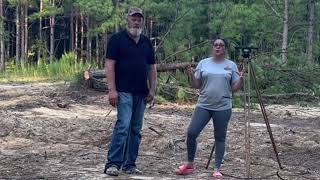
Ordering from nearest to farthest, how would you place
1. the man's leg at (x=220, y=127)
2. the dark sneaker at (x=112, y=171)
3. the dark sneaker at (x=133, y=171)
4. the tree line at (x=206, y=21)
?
the dark sneaker at (x=112, y=171) → the man's leg at (x=220, y=127) → the dark sneaker at (x=133, y=171) → the tree line at (x=206, y=21)

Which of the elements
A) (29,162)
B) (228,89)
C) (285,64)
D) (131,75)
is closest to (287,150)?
(228,89)

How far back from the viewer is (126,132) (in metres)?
6.36

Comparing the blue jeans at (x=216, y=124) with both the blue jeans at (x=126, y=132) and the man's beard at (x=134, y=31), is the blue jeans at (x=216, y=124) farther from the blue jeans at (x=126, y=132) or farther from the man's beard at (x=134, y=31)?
the man's beard at (x=134, y=31)

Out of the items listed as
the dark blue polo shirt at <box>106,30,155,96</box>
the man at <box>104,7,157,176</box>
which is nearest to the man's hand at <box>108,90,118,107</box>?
the man at <box>104,7,157,176</box>

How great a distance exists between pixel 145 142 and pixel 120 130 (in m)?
2.55

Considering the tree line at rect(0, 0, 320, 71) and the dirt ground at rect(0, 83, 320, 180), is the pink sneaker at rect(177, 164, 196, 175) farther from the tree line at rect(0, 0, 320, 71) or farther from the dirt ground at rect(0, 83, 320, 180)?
the tree line at rect(0, 0, 320, 71)

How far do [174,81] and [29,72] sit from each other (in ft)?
42.1

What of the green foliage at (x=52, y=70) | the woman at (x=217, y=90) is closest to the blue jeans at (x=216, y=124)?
the woman at (x=217, y=90)

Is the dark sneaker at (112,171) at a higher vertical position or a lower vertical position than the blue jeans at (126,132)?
lower

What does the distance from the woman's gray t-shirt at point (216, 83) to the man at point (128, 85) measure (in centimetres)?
65

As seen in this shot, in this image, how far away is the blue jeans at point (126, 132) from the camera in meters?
6.35

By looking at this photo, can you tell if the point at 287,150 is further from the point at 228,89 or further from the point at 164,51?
the point at 164,51

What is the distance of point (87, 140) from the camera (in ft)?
29.8

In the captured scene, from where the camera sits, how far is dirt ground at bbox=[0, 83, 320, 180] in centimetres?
684
